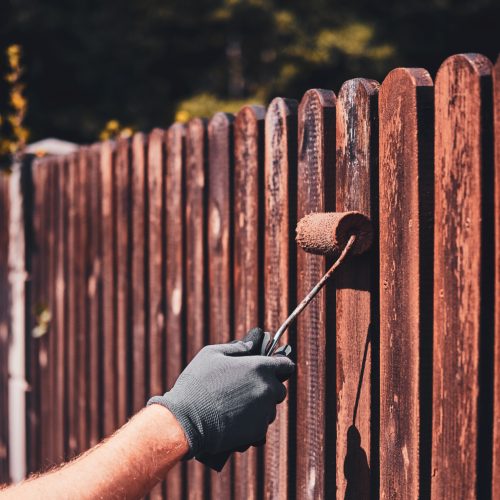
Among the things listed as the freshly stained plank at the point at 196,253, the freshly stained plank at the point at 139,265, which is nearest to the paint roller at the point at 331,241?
the freshly stained plank at the point at 196,253

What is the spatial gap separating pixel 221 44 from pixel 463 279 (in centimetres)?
1997

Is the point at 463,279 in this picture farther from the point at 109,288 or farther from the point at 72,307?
the point at 72,307

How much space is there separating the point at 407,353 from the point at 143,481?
26.7 inches

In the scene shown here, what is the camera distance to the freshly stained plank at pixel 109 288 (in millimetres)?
3508

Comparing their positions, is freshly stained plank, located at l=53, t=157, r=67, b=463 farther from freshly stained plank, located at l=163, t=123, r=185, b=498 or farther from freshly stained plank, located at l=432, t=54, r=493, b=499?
freshly stained plank, located at l=432, t=54, r=493, b=499

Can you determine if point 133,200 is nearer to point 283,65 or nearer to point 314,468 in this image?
point 314,468

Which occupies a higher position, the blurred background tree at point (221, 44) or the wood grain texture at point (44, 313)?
the blurred background tree at point (221, 44)

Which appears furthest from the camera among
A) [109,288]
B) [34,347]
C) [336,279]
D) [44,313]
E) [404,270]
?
[34,347]

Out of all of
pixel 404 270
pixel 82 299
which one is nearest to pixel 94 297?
pixel 82 299

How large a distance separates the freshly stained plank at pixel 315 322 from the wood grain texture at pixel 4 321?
3.08m

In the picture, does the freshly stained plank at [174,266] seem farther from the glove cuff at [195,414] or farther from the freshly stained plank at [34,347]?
the freshly stained plank at [34,347]

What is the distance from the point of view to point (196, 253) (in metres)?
2.83

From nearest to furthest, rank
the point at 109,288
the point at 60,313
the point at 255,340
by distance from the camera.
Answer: the point at 255,340
the point at 109,288
the point at 60,313

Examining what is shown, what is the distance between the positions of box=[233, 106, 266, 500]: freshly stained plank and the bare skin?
754mm
